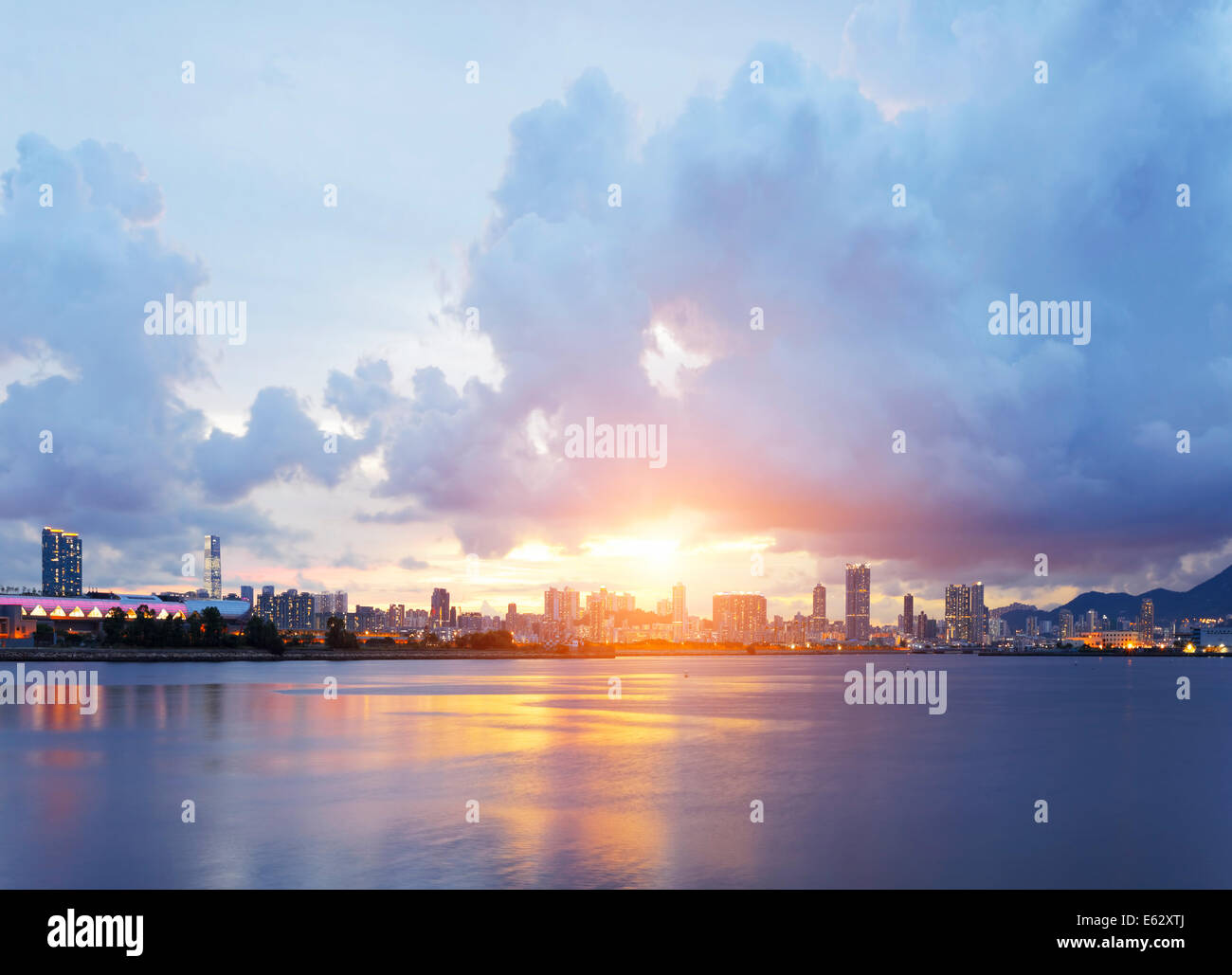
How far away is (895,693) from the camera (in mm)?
122625

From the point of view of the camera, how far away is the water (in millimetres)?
28578

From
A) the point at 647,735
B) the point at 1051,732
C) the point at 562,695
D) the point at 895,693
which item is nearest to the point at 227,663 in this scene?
the point at 562,695

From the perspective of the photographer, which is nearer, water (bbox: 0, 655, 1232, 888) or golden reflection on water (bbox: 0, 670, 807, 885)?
water (bbox: 0, 655, 1232, 888)

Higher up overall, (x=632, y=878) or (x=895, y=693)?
(x=632, y=878)

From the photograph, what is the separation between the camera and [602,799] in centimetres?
4056

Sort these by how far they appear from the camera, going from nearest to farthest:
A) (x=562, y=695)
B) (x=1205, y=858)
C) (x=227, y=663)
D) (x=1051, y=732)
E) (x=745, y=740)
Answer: (x=1205, y=858) < (x=745, y=740) < (x=1051, y=732) < (x=562, y=695) < (x=227, y=663)

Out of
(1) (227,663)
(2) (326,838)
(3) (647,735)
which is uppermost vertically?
(2) (326,838)

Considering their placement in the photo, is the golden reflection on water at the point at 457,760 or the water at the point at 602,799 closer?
the water at the point at 602,799

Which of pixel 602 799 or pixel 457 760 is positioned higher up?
pixel 602 799

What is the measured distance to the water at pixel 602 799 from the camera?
2858cm

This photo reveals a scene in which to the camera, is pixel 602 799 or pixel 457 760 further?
pixel 457 760
